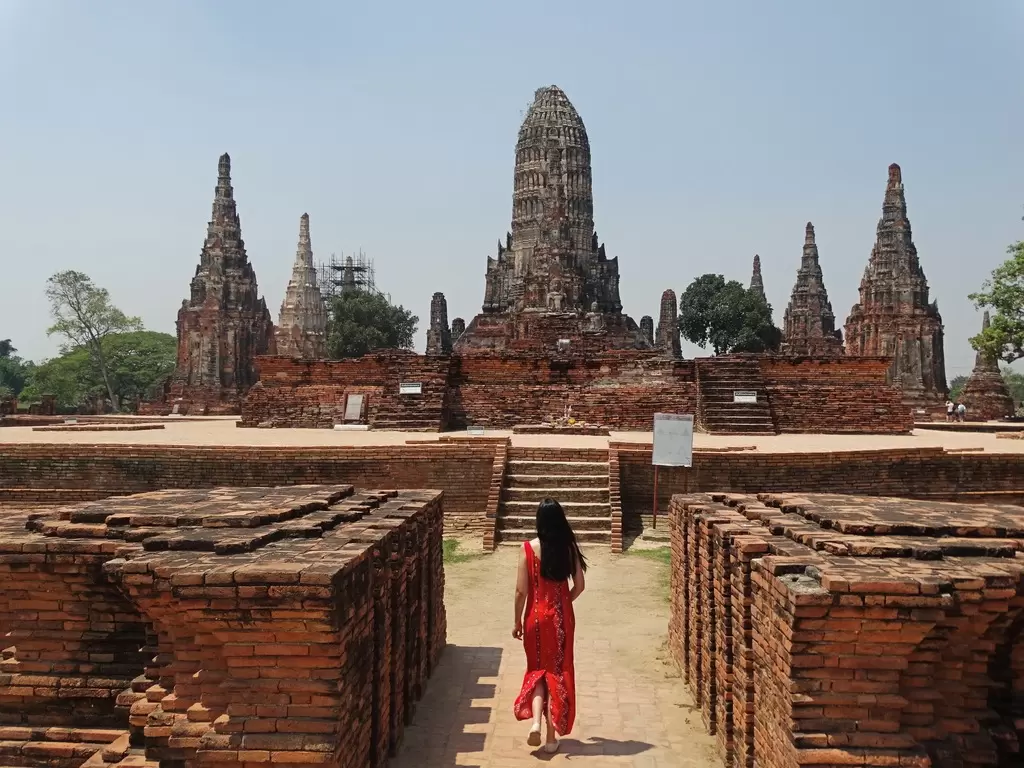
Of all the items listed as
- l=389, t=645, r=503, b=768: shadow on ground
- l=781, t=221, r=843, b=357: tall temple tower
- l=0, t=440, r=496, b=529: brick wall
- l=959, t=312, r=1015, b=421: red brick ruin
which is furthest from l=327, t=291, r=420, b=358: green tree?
l=389, t=645, r=503, b=768: shadow on ground

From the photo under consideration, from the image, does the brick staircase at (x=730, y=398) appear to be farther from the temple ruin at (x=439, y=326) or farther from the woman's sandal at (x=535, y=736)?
the temple ruin at (x=439, y=326)

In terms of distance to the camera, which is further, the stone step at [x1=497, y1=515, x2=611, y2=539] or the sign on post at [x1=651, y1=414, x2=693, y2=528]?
the sign on post at [x1=651, y1=414, x2=693, y2=528]

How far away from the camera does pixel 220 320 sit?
1341 inches

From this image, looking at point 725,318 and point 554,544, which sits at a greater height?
point 725,318

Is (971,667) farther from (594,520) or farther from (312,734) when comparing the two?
(594,520)

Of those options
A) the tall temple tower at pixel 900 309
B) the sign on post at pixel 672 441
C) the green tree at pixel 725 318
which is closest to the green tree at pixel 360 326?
the green tree at pixel 725 318

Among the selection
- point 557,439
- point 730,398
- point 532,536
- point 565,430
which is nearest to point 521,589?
point 532,536

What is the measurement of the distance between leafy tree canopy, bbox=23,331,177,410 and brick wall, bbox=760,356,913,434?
38.1 meters

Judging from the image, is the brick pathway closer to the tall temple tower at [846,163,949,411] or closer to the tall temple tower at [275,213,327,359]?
the tall temple tower at [846,163,949,411]

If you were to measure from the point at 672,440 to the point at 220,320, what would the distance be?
28.7 meters

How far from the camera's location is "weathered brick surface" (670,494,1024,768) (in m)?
2.98

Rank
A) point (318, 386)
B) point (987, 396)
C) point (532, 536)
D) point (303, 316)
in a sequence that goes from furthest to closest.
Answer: point (303, 316) < point (987, 396) < point (318, 386) < point (532, 536)

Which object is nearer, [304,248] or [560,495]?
[560,495]

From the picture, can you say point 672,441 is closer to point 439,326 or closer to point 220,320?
point 220,320
